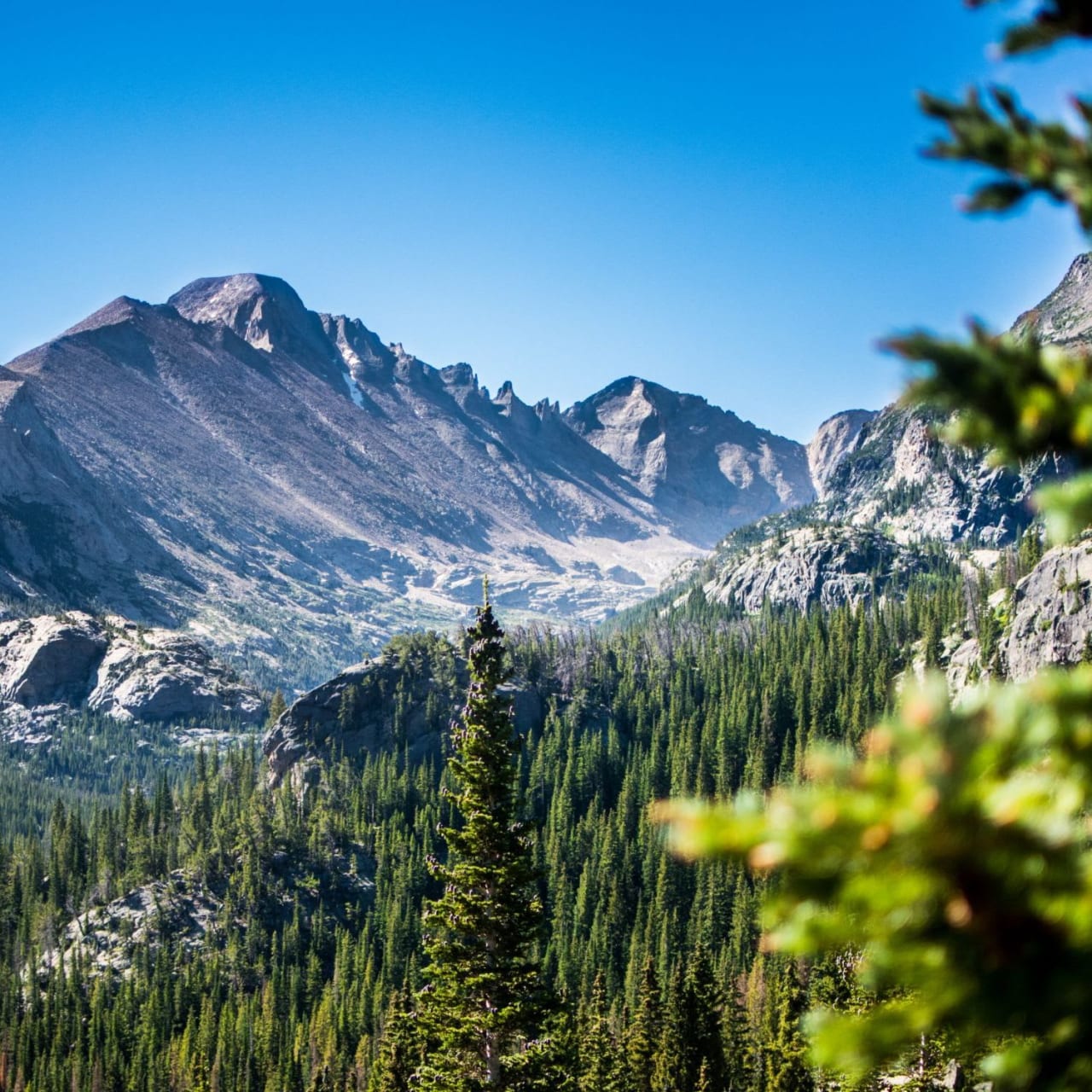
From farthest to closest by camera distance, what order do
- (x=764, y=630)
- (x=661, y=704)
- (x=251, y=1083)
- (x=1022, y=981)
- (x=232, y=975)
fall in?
(x=764, y=630) → (x=661, y=704) → (x=232, y=975) → (x=251, y=1083) → (x=1022, y=981)

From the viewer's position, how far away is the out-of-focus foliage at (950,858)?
2.47 meters

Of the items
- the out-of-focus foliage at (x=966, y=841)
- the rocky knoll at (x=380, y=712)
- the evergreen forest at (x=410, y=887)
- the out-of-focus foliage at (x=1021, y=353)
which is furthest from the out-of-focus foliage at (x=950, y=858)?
the rocky knoll at (x=380, y=712)

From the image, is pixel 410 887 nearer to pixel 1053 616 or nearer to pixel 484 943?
pixel 1053 616

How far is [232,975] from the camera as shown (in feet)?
355

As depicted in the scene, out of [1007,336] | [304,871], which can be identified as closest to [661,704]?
[304,871]

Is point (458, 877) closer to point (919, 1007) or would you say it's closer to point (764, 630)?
point (919, 1007)

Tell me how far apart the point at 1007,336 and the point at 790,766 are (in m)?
124

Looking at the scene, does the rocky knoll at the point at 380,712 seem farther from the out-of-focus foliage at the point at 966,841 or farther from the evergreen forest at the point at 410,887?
the out-of-focus foliage at the point at 966,841

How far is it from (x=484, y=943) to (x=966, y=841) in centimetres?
2142

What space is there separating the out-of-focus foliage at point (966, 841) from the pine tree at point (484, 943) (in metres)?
19.6

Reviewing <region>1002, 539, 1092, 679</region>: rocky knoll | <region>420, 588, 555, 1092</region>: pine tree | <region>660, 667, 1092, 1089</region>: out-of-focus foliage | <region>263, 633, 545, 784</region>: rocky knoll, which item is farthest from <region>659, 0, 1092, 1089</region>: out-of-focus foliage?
<region>263, 633, 545, 784</region>: rocky knoll

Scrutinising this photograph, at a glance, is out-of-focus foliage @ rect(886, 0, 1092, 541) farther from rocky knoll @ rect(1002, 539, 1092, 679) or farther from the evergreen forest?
rocky knoll @ rect(1002, 539, 1092, 679)

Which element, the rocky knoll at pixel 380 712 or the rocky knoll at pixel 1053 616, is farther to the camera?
the rocky knoll at pixel 380 712

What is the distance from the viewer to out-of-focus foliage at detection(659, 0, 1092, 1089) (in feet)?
8.14
